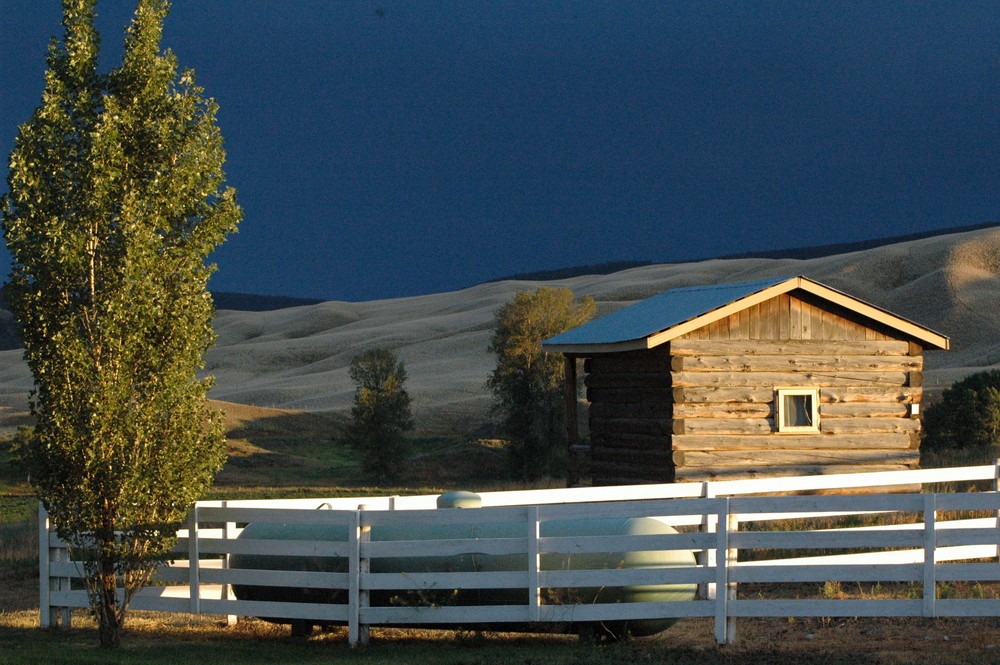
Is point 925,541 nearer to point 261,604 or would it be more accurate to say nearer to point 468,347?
point 261,604

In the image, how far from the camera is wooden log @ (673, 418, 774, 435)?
71.2ft

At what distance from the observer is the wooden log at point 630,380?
2212 cm

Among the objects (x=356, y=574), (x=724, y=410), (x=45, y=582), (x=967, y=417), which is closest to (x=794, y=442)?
(x=724, y=410)

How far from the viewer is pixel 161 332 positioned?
38.3 feet

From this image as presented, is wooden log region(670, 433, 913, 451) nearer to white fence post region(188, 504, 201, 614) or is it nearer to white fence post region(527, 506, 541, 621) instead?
white fence post region(527, 506, 541, 621)

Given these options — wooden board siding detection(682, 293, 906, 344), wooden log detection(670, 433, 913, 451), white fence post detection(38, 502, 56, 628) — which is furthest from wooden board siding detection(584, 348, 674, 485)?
white fence post detection(38, 502, 56, 628)

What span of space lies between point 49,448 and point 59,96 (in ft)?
11.5

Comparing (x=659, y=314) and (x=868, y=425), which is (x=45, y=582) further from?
(x=868, y=425)

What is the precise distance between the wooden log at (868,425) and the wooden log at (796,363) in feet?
3.28

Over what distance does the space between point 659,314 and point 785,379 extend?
2.72 meters

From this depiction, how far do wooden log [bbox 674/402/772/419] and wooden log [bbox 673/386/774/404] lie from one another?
80 mm

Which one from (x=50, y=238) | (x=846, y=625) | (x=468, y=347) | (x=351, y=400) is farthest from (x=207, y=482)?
(x=468, y=347)

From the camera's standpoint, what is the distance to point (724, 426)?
22.1 m

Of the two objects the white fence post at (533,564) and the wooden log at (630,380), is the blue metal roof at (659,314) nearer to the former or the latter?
the wooden log at (630,380)
